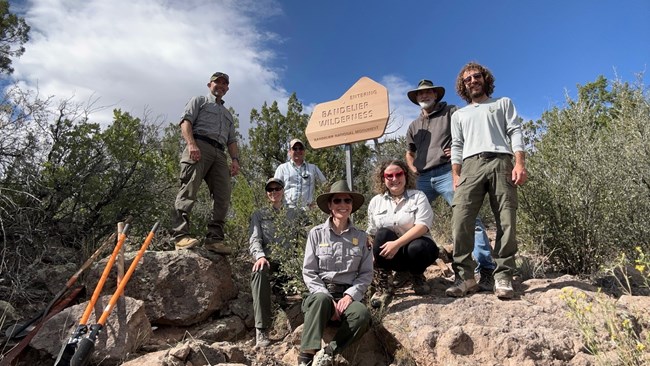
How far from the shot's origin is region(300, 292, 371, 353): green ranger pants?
2949 mm

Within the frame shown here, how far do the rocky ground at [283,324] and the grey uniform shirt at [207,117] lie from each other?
4.35ft

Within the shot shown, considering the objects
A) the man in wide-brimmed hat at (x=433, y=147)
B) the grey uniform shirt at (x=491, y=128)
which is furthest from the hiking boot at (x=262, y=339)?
Answer: the grey uniform shirt at (x=491, y=128)

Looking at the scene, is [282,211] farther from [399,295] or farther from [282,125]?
[282,125]

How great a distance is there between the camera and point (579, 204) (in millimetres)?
4238

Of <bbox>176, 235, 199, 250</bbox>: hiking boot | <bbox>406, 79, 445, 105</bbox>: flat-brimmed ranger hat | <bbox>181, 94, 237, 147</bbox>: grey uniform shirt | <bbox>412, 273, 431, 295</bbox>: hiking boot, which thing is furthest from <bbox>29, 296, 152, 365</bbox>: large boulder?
<bbox>406, 79, 445, 105</bbox>: flat-brimmed ranger hat

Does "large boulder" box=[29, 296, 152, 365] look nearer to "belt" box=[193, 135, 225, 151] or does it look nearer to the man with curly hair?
"belt" box=[193, 135, 225, 151]

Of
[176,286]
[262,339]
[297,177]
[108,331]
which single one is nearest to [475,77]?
[297,177]

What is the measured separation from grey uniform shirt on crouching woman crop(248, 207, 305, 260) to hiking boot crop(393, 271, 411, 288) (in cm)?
103

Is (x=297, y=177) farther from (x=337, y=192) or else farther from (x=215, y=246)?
(x=337, y=192)

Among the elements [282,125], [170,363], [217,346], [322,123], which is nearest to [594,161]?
[322,123]

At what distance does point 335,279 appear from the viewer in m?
3.37

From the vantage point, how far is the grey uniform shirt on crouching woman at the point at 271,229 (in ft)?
13.7

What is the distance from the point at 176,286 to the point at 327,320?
1969 mm

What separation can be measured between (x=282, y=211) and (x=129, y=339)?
1719 mm
